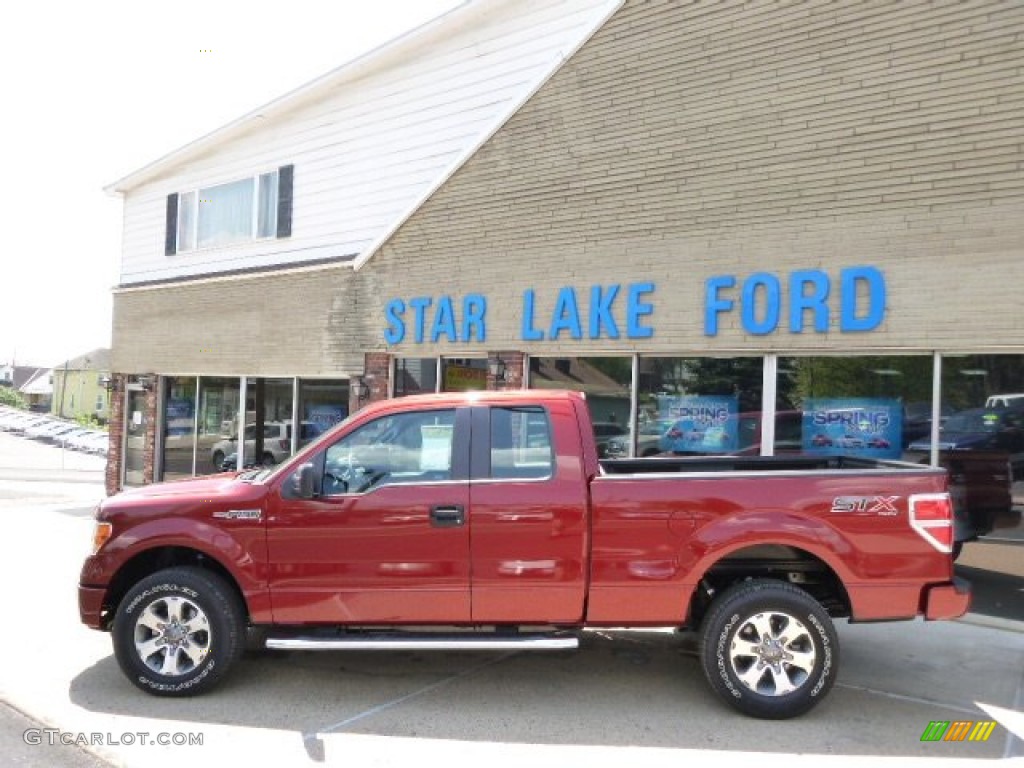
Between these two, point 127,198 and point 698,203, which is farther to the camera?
point 127,198

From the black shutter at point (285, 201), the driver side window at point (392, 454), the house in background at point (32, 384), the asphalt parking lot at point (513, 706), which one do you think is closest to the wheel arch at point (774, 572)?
the asphalt parking lot at point (513, 706)

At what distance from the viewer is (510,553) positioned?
14.9 ft

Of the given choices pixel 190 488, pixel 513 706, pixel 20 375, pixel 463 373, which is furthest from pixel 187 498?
pixel 20 375

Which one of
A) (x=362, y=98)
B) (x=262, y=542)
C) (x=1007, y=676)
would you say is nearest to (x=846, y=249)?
(x=1007, y=676)

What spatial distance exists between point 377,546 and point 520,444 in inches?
41.4

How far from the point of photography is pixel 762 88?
7898 millimetres

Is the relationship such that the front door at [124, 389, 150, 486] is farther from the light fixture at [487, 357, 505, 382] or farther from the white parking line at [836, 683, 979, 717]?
the white parking line at [836, 683, 979, 717]

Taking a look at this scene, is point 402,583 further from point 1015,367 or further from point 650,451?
point 1015,367

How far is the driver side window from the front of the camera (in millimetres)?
4707

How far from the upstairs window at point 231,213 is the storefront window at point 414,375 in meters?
3.54

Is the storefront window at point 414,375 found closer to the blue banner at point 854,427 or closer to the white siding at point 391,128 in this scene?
the white siding at point 391,128

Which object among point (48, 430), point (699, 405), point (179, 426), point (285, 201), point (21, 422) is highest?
point (285, 201)

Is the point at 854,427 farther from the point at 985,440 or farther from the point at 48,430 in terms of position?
the point at 48,430

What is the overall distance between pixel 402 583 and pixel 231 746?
3.98 ft
